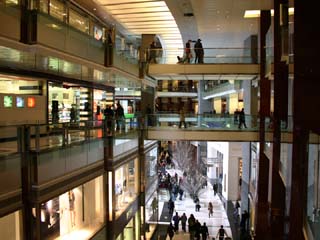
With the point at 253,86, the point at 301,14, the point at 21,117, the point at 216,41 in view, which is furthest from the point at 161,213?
the point at 301,14

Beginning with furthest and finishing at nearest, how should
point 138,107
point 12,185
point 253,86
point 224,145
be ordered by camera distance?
1. point 224,145
2. point 138,107
3. point 253,86
4. point 12,185

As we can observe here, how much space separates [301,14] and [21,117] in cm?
956

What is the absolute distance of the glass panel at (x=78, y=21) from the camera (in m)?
12.8

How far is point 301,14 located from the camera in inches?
373

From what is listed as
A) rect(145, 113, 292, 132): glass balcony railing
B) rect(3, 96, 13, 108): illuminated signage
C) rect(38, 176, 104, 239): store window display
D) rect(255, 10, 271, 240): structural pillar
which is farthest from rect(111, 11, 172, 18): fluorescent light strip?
rect(38, 176, 104, 239): store window display

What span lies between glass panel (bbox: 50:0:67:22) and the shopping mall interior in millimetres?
109

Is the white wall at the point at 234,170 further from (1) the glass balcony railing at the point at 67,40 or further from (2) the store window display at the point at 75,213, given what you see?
(2) the store window display at the point at 75,213

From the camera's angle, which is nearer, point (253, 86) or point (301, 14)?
point (301, 14)

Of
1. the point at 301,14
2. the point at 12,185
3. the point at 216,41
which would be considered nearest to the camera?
the point at 12,185

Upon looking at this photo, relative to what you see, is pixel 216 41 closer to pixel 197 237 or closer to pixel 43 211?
pixel 197 237

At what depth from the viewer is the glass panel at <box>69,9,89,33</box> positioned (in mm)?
12806

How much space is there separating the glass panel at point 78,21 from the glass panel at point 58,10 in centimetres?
52

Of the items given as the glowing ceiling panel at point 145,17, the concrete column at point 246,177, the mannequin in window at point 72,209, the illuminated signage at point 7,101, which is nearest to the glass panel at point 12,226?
the mannequin in window at point 72,209

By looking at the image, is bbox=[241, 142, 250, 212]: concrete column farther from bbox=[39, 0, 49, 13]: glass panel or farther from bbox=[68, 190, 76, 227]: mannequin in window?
bbox=[39, 0, 49, 13]: glass panel
